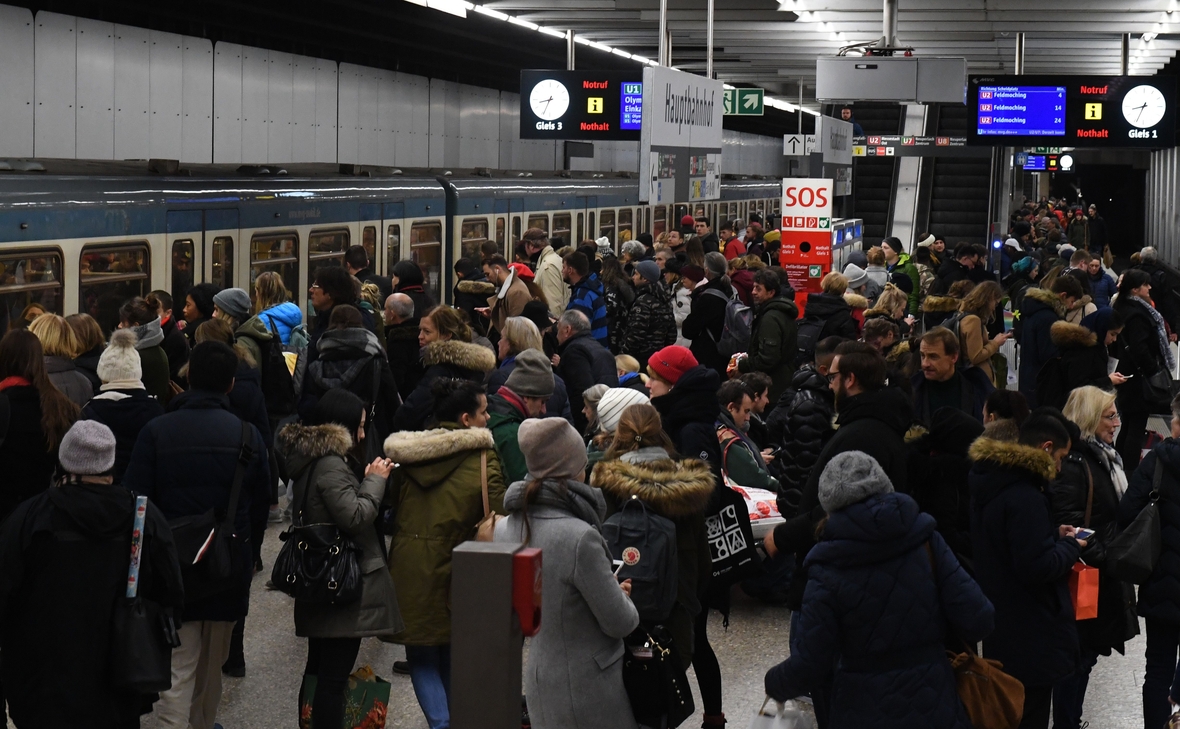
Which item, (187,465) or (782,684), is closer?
(782,684)

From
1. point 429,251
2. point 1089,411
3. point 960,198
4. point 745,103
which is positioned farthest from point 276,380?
point 960,198

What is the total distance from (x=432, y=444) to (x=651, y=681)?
131cm

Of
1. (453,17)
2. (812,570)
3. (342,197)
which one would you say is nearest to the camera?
(812,570)

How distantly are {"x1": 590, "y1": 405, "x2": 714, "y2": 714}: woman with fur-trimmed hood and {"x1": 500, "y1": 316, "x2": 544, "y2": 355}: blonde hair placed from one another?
8.97 ft

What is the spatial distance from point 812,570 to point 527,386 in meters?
1.92

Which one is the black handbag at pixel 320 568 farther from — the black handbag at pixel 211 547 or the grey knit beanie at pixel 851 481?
the grey knit beanie at pixel 851 481

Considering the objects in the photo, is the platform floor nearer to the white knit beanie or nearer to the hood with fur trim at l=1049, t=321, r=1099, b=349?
the white knit beanie

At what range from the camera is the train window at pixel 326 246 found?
12953 millimetres

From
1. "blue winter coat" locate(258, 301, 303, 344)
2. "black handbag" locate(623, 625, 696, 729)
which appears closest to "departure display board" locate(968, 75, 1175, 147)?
"blue winter coat" locate(258, 301, 303, 344)

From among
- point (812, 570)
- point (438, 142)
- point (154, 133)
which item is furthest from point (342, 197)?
point (438, 142)

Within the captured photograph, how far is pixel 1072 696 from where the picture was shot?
5777 mm

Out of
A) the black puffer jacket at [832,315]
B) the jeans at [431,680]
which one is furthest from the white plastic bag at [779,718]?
the black puffer jacket at [832,315]

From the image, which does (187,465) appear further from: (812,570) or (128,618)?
(812,570)

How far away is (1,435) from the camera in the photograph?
18.0 ft
